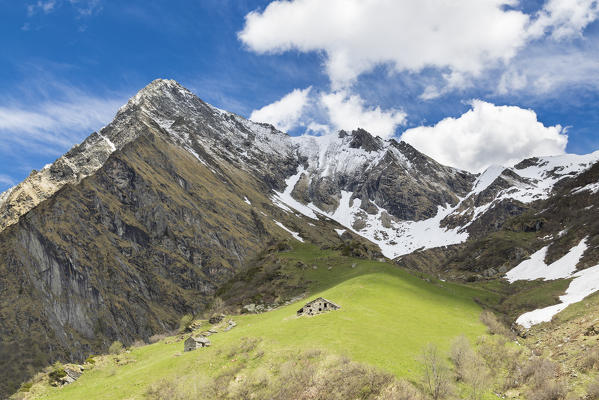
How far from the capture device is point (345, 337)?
42.4 metres

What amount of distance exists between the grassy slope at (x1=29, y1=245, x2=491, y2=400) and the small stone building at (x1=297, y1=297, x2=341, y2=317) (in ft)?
5.99

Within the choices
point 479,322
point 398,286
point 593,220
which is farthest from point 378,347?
point 593,220

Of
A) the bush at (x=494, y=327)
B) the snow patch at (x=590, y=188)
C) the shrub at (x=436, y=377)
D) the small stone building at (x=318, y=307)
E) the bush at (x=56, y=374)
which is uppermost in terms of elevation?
the snow patch at (x=590, y=188)

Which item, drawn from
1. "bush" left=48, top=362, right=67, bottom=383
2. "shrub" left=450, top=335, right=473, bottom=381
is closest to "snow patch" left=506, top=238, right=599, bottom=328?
"shrub" left=450, top=335, right=473, bottom=381

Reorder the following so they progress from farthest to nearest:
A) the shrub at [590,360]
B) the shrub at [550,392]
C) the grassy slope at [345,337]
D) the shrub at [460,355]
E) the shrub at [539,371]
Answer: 1. the grassy slope at [345,337]
2. the shrub at [460,355]
3. the shrub at [590,360]
4. the shrub at [539,371]
5. the shrub at [550,392]

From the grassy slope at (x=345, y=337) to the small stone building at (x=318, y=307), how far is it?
182 centimetres

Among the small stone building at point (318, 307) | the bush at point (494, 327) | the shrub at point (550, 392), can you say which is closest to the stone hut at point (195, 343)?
the small stone building at point (318, 307)

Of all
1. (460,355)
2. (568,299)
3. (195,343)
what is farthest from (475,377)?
(568,299)

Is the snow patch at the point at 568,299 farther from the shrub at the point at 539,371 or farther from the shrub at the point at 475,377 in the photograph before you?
the shrub at the point at 475,377

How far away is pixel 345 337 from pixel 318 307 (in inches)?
583

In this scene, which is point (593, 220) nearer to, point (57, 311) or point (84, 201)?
point (57, 311)

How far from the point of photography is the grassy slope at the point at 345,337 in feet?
131

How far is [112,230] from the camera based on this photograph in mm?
197500

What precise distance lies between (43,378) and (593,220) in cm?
15682
